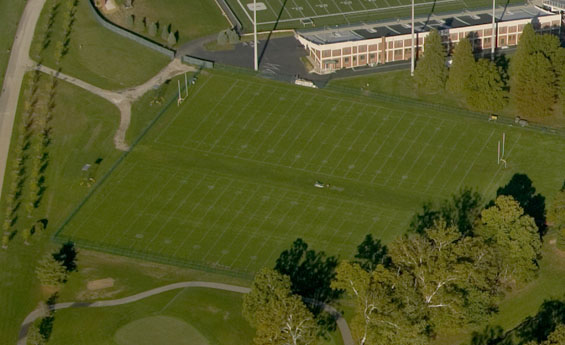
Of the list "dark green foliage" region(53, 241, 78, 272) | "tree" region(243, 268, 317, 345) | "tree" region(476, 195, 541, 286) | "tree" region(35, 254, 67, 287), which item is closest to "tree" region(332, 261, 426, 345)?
"tree" region(243, 268, 317, 345)

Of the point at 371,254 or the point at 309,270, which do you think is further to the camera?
the point at 371,254

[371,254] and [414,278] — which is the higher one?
[414,278]

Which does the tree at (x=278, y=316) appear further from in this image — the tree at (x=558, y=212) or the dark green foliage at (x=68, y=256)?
the tree at (x=558, y=212)

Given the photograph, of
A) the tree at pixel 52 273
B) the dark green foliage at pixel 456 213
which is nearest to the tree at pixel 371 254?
the dark green foliage at pixel 456 213

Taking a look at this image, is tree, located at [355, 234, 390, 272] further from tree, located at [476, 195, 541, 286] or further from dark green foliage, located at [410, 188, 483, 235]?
tree, located at [476, 195, 541, 286]

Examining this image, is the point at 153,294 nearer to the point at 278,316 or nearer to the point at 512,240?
the point at 278,316

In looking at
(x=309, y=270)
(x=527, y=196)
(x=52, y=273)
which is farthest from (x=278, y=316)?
(x=527, y=196)

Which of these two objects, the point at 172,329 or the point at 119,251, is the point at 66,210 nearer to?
the point at 119,251
